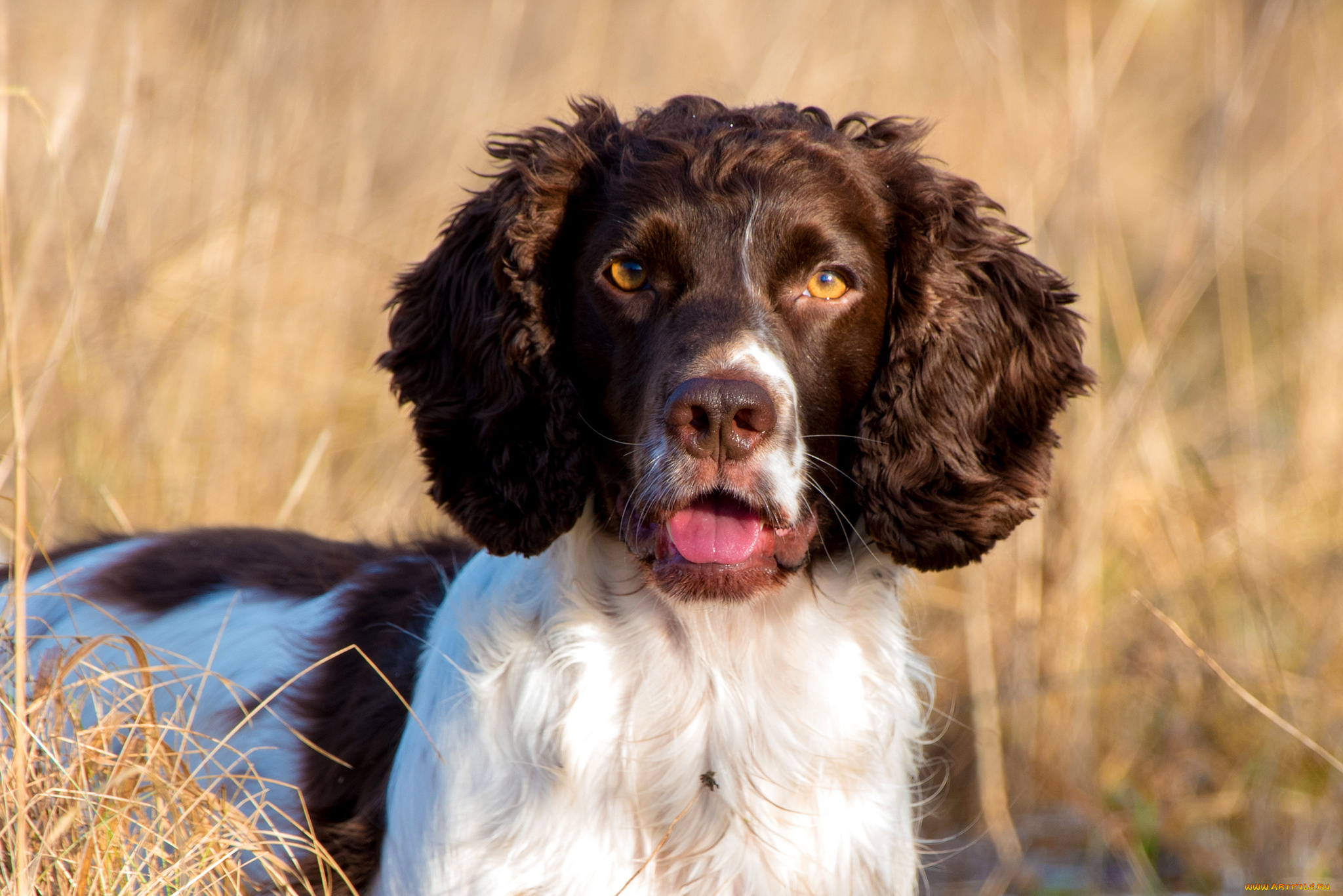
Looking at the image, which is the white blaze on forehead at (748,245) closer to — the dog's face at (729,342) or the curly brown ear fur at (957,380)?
the dog's face at (729,342)

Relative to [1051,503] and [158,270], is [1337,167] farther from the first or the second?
[158,270]

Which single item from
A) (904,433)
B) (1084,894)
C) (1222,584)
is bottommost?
(1084,894)

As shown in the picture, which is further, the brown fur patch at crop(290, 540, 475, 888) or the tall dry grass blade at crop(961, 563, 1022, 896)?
the tall dry grass blade at crop(961, 563, 1022, 896)

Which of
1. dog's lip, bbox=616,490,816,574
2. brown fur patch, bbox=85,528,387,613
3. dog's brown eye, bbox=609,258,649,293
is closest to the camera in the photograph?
dog's lip, bbox=616,490,816,574

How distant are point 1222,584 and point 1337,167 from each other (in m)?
3.11

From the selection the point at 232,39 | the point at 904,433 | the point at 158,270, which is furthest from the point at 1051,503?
the point at 232,39

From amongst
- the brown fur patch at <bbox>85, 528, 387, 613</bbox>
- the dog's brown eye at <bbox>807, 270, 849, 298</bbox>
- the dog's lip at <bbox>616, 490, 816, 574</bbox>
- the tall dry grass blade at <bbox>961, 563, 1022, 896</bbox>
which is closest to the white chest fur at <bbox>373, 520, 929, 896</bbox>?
the dog's lip at <bbox>616, 490, 816, 574</bbox>

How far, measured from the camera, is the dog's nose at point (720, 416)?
2443 mm

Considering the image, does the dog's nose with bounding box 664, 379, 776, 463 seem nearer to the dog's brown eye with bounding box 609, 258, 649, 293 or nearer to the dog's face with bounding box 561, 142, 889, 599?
the dog's face with bounding box 561, 142, 889, 599

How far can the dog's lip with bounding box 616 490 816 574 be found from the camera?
267 centimetres

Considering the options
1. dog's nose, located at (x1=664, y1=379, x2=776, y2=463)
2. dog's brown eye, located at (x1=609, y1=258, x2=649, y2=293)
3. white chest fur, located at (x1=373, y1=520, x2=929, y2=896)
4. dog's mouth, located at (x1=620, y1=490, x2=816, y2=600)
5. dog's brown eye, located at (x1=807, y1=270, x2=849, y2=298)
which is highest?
dog's brown eye, located at (x1=807, y1=270, x2=849, y2=298)

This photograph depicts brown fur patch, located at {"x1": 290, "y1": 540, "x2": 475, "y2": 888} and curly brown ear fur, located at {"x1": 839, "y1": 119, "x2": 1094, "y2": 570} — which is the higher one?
curly brown ear fur, located at {"x1": 839, "y1": 119, "x2": 1094, "y2": 570}

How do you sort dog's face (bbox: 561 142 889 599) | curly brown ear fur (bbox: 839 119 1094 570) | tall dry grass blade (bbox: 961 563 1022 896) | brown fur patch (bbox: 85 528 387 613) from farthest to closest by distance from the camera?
tall dry grass blade (bbox: 961 563 1022 896), brown fur patch (bbox: 85 528 387 613), curly brown ear fur (bbox: 839 119 1094 570), dog's face (bbox: 561 142 889 599)

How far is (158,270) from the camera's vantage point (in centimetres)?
554
